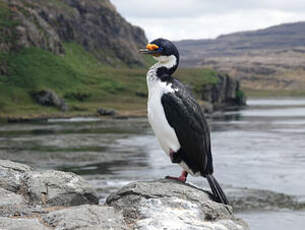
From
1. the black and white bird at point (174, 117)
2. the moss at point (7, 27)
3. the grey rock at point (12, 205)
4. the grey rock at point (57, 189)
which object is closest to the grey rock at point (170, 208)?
the black and white bird at point (174, 117)

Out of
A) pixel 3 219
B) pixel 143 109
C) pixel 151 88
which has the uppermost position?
pixel 151 88

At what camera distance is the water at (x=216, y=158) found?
121 feet

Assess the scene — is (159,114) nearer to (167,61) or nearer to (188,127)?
(188,127)

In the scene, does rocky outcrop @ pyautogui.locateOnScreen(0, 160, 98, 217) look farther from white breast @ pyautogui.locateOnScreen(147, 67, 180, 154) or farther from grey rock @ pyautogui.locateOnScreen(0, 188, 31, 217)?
white breast @ pyautogui.locateOnScreen(147, 67, 180, 154)

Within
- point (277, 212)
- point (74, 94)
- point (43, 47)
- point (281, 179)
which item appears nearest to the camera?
point (277, 212)

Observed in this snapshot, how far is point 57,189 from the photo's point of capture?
14.2 meters

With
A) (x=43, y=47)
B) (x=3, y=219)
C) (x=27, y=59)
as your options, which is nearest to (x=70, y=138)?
(x=3, y=219)

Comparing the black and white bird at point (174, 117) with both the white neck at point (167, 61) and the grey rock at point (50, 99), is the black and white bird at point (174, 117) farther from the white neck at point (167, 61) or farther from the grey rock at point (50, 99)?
the grey rock at point (50, 99)

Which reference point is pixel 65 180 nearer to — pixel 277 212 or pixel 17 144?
pixel 277 212

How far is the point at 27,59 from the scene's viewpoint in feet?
502

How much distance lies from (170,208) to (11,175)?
14.5ft

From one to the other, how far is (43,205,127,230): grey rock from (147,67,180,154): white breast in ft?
7.61

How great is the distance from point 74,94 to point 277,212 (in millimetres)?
114626

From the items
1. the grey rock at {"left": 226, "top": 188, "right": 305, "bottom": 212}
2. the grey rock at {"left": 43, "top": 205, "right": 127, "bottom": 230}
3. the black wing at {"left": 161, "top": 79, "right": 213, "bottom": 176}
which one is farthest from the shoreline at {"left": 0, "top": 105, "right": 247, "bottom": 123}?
the grey rock at {"left": 43, "top": 205, "right": 127, "bottom": 230}
